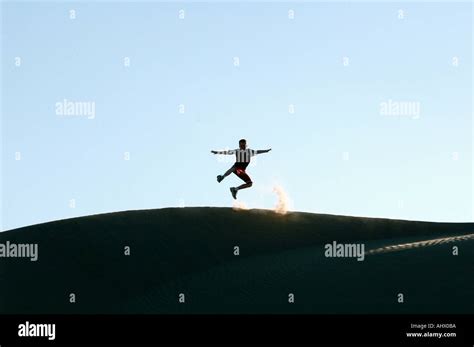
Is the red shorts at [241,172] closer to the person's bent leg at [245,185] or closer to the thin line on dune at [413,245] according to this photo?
the person's bent leg at [245,185]

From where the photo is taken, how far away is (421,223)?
4200 cm

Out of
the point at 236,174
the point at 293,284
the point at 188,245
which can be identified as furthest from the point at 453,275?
the point at 188,245

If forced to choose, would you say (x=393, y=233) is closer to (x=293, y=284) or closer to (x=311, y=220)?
(x=311, y=220)

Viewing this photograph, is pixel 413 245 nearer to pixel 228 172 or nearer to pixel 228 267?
pixel 228 267

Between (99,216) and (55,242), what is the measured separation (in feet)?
10.9

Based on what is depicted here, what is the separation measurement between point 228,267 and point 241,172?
4.83 m

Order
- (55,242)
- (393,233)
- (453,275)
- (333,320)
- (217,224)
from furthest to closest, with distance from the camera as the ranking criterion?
(393,233) → (217,224) → (55,242) → (453,275) → (333,320)

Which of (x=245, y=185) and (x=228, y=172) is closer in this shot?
(x=228, y=172)

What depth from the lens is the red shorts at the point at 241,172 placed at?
29.6 metres

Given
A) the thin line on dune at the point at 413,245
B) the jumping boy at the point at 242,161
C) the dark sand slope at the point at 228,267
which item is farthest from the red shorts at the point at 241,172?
the thin line on dune at the point at 413,245

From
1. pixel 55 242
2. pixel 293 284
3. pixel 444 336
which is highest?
pixel 55 242

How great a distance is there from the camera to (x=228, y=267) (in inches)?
1304

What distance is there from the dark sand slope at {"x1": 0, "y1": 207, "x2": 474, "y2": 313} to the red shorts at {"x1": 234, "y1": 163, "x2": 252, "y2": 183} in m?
3.41

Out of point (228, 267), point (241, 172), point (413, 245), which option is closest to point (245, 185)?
point (241, 172)
